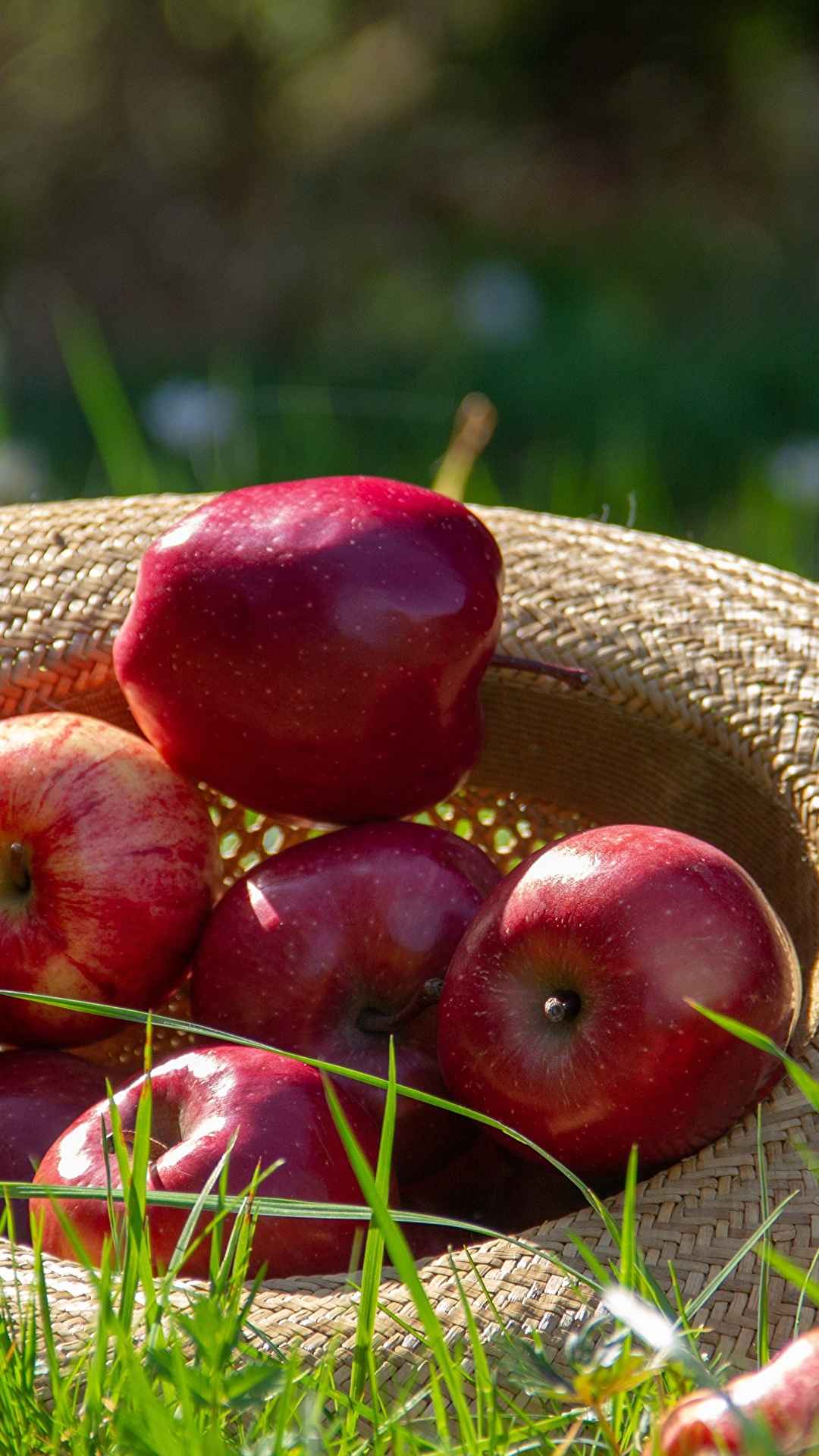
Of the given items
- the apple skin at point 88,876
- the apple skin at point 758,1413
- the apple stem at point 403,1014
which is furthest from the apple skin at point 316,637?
the apple skin at point 758,1413

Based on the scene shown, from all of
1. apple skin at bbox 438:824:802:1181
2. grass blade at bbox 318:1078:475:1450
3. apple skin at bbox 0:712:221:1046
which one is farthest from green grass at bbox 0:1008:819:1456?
apple skin at bbox 0:712:221:1046

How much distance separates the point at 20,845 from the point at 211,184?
4.41m

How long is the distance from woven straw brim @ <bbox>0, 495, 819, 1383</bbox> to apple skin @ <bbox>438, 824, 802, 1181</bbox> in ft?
0.13

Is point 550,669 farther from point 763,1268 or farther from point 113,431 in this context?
point 113,431

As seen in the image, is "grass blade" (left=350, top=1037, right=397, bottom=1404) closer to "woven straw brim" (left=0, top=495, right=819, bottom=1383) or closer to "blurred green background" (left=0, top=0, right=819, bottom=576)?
"woven straw brim" (left=0, top=495, right=819, bottom=1383)

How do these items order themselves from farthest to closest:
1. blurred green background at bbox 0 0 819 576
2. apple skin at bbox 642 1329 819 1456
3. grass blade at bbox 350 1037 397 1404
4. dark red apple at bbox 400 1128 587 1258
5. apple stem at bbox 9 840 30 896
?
blurred green background at bbox 0 0 819 576 < apple stem at bbox 9 840 30 896 < dark red apple at bbox 400 1128 587 1258 < grass blade at bbox 350 1037 397 1404 < apple skin at bbox 642 1329 819 1456

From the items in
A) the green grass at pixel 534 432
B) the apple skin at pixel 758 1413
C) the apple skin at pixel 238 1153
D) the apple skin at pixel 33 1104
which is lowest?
the green grass at pixel 534 432

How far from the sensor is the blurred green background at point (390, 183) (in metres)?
4.45

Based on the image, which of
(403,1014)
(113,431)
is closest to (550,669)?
(403,1014)

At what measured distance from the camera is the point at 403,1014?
114cm

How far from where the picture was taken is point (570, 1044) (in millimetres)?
971

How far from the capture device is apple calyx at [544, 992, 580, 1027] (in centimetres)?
95

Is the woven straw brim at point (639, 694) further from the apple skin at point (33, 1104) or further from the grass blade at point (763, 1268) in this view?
the apple skin at point (33, 1104)

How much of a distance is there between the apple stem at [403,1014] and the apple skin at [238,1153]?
5.0 inches
